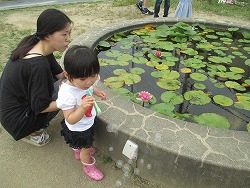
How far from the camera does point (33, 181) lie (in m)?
2.04

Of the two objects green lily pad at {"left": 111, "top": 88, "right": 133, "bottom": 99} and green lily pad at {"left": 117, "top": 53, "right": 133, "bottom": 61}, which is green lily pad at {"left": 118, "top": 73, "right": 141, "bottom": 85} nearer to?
green lily pad at {"left": 111, "top": 88, "right": 133, "bottom": 99}

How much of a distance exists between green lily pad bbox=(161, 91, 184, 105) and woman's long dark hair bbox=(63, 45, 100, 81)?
1166 millimetres

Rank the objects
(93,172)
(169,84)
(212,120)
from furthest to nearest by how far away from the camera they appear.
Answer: (169,84) → (212,120) → (93,172)

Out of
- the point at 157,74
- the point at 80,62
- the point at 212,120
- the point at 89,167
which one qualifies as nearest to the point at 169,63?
the point at 157,74

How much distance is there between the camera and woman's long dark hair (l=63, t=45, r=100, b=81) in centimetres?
161

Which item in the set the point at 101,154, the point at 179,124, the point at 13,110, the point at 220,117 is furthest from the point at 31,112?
the point at 220,117

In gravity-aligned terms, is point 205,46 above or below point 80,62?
below

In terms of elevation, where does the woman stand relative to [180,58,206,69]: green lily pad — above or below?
above

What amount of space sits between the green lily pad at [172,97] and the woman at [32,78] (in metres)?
1.15

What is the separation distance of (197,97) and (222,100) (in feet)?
0.85

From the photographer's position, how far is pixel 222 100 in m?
2.66

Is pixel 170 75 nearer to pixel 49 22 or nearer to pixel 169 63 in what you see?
pixel 169 63

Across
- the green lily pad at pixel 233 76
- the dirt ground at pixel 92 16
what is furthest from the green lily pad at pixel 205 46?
the dirt ground at pixel 92 16

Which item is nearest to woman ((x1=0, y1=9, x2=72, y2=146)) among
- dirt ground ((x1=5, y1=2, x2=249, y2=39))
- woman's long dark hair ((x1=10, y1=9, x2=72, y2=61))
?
woman's long dark hair ((x1=10, y1=9, x2=72, y2=61))
